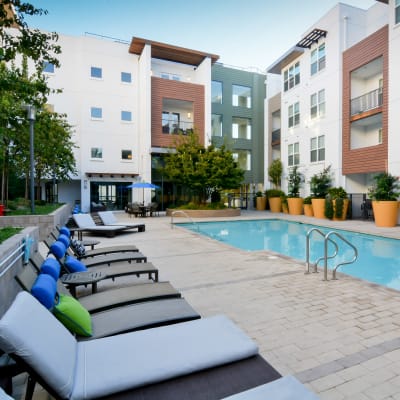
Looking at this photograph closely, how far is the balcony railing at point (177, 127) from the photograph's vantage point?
24578 mm

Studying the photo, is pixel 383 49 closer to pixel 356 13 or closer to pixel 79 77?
pixel 356 13

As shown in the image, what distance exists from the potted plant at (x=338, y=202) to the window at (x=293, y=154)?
5.40 meters

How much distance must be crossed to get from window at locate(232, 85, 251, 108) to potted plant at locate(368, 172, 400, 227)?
60.9ft

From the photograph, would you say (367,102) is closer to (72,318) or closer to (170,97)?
(170,97)

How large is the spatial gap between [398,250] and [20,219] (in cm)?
1274

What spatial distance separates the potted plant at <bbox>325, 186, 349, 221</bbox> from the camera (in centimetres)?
1677

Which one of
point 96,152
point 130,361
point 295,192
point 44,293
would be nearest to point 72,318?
point 44,293

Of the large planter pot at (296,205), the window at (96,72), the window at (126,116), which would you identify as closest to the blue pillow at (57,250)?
the large planter pot at (296,205)

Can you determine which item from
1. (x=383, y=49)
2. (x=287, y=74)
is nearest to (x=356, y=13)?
(x=383, y=49)

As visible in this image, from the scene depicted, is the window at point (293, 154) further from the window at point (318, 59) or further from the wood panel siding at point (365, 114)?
the window at point (318, 59)

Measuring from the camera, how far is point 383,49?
50.9ft

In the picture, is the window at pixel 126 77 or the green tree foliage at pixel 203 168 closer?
the green tree foliage at pixel 203 168

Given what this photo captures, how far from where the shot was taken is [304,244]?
11281 mm

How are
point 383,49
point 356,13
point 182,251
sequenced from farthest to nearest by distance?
point 356,13, point 383,49, point 182,251
